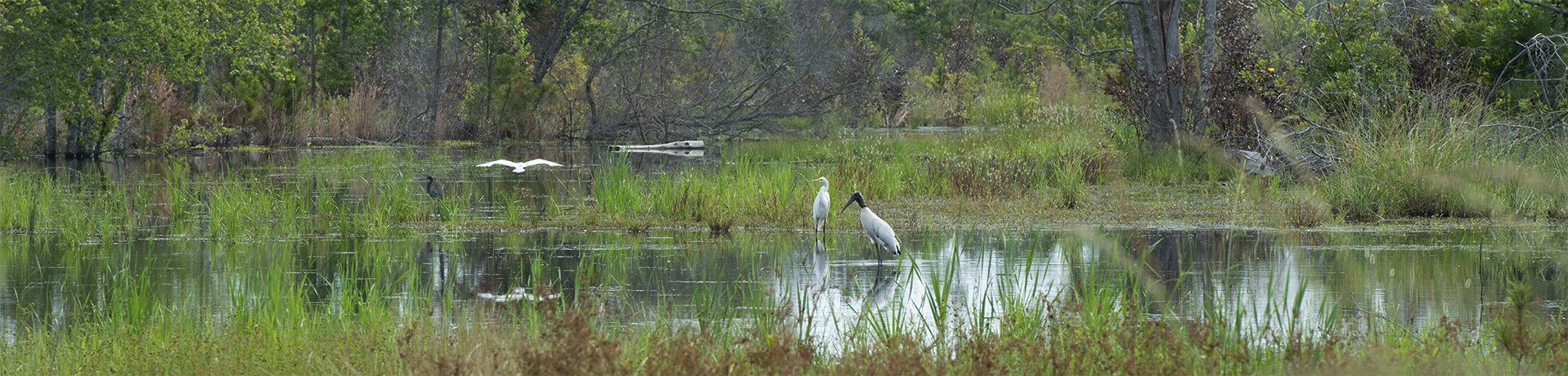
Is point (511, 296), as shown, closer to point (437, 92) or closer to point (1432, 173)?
point (1432, 173)

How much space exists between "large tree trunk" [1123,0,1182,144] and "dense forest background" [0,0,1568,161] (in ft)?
0.08

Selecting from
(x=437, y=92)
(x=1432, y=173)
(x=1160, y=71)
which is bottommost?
(x=1432, y=173)

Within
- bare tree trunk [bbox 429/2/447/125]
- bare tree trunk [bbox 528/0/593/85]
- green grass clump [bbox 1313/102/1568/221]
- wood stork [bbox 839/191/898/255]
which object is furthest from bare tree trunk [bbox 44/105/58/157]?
green grass clump [bbox 1313/102/1568/221]

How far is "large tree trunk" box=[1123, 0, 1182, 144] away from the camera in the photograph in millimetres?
13883

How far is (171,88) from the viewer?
22188mm

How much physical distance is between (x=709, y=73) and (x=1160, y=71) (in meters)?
13.4

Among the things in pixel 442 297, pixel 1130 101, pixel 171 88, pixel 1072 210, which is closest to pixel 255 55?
pixel 171 88

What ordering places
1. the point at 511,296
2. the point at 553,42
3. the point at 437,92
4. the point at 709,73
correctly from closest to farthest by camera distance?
the point at 511,296, the point at 437,92, the point at 709,73, the point at 553,42

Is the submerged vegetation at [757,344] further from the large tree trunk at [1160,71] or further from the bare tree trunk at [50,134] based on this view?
the bare tree trunk at [50,134]

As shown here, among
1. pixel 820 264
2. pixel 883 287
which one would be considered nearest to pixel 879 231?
pixel 820 264

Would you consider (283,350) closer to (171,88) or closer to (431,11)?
(171,88)

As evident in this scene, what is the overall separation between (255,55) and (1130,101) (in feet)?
46.2

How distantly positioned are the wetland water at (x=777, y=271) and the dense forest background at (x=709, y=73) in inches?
106

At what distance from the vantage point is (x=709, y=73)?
26.3m
